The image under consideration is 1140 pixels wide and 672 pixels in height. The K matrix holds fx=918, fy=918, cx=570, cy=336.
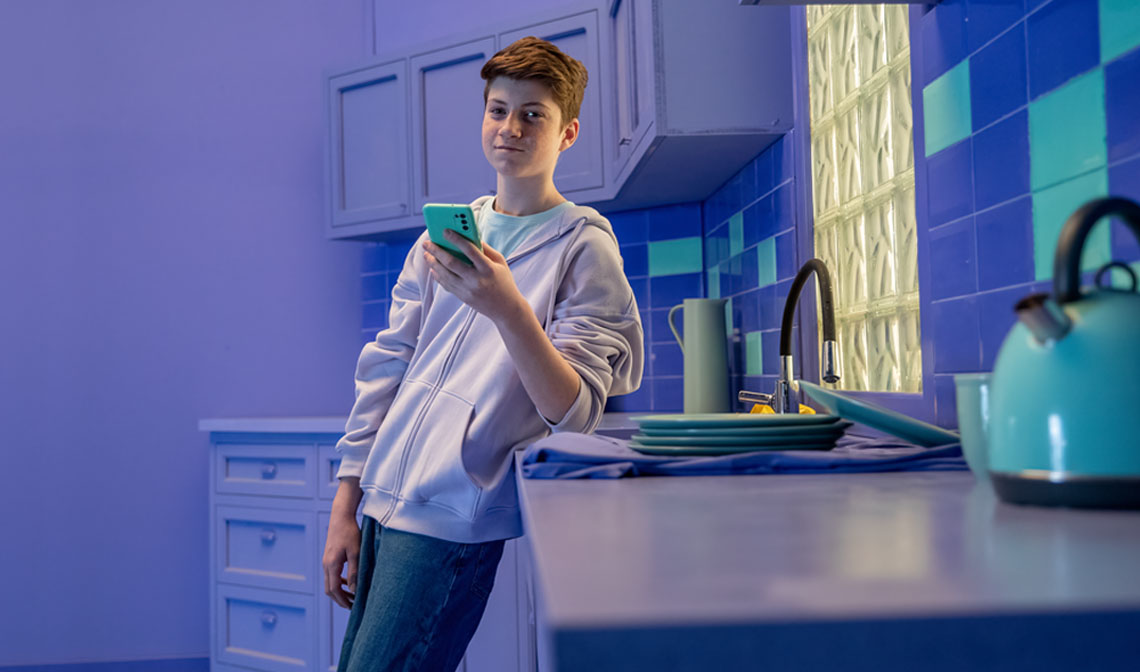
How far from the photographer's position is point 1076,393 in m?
0.53

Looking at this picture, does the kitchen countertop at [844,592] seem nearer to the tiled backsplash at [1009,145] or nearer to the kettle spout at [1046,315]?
the kettle spout at [1046,315]

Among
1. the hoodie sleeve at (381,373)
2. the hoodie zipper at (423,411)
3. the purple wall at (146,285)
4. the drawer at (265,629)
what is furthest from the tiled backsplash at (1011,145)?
the purple wall at (146,285)

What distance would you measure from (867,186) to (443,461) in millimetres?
869

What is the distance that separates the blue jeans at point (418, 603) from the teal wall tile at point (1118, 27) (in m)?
0.95

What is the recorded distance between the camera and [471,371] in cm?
132

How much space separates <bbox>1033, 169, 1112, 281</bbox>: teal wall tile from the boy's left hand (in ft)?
1.91

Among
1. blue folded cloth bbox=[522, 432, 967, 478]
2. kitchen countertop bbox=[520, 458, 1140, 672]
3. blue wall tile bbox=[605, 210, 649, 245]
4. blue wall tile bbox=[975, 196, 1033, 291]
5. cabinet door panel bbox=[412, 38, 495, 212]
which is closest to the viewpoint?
kitchen countertop bbox=[520, 458, 1140, 672]

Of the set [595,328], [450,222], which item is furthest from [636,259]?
[450,222]

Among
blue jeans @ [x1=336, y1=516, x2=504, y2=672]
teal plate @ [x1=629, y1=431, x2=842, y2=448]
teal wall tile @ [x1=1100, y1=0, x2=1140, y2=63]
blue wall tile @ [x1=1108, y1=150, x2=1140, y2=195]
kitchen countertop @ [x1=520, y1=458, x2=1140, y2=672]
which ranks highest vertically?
teal wall tile @ [x1=1100, y1=0, x2=1140, y2=63]

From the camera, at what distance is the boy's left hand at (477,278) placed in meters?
1.12

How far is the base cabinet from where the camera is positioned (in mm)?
2555

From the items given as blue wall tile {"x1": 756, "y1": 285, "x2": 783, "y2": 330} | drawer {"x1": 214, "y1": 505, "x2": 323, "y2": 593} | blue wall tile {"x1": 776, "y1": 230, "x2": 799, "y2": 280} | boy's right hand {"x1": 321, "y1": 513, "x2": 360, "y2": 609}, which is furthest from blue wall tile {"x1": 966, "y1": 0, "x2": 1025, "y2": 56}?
drawer {"x1": 214, "y1": 505, "x2": 323, "y2": 593}

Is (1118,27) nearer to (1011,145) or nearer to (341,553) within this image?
(1011,145)

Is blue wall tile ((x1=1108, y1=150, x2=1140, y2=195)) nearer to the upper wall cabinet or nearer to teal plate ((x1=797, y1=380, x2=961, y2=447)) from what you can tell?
teal plate ((x1=797, y1=380, x2=961, y2=447))
